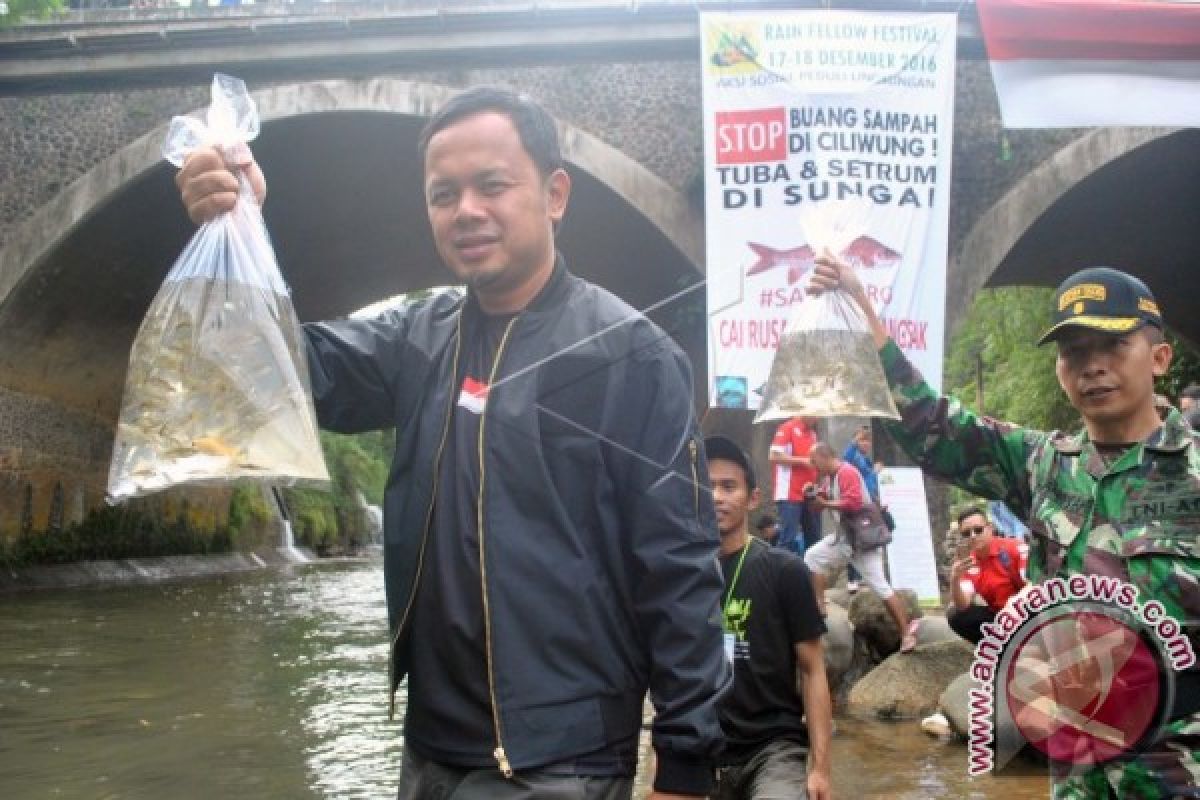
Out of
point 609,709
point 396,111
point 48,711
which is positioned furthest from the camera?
point 396,111

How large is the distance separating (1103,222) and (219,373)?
15793mm

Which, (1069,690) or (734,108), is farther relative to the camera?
(734,108)

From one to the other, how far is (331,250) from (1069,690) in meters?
16.6

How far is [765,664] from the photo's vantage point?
141 inches

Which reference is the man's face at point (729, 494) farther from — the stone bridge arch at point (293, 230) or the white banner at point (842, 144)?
the stone bridge arch at point (293, 230)

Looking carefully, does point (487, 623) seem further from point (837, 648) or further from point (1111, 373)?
point (837, 648)

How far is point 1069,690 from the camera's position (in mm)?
2420

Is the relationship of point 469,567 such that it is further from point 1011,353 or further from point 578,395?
point 1011,353

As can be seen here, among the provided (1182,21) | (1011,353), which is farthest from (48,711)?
(1011,353)

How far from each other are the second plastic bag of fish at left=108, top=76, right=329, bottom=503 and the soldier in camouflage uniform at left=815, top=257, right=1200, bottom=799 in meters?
1.32

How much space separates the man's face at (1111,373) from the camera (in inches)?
100

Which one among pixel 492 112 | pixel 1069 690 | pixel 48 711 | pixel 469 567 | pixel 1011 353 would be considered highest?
pixel 1011 353

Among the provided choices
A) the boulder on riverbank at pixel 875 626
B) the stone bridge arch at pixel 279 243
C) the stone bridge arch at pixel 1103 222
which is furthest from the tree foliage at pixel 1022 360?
the boulder on riverbank at pixel 875 626

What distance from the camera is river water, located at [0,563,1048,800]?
17.6ft
